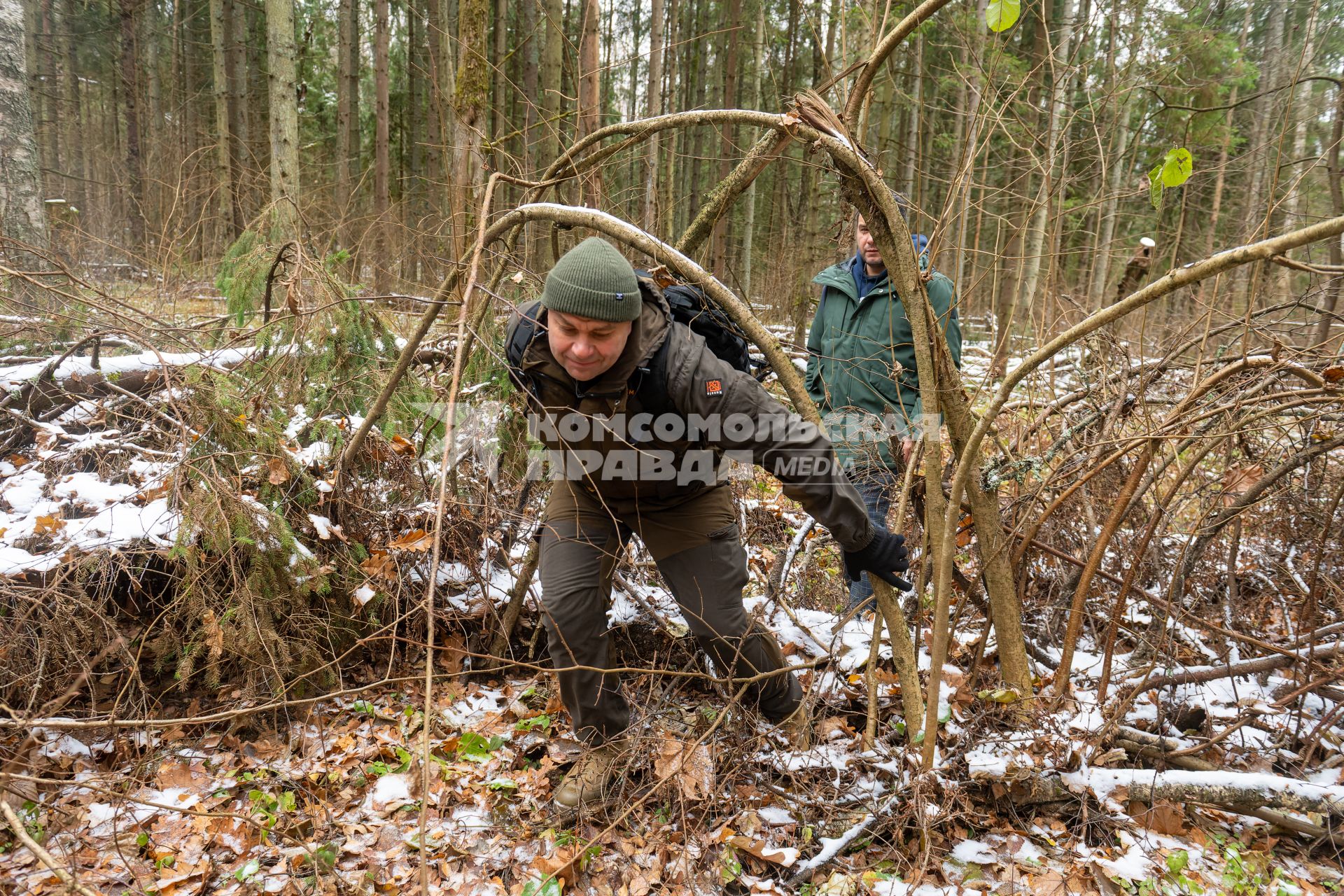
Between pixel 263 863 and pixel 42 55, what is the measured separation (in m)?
23.5

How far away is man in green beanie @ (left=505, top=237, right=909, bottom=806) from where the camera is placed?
236cm

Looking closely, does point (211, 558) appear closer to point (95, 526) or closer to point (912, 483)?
point (95, 526)

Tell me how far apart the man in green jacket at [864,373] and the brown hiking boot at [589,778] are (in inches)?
49.2

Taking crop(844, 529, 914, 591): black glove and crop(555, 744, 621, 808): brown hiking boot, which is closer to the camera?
crop(844, 529, 914, 591): black glove

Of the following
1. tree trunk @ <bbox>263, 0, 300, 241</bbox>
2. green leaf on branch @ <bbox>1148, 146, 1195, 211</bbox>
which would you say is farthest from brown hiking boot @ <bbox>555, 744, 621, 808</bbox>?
tree trunk @ <bbox>263, 0, 300, 241</bbox>

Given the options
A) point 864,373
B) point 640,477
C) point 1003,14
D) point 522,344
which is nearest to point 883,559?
point 640,477

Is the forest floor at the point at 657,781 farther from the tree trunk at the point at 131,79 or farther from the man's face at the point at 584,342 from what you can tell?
the tree trunk at the point at 131,79

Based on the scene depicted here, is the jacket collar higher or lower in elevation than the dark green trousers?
higher

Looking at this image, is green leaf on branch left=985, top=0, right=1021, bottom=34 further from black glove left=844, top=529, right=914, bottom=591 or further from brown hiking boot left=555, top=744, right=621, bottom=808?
brown hiking boot left=555, top=744, right=621, bottom=808

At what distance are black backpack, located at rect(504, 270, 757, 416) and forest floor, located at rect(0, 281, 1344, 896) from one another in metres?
0.81

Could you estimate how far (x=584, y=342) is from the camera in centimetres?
238

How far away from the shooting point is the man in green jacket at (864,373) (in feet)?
10.7

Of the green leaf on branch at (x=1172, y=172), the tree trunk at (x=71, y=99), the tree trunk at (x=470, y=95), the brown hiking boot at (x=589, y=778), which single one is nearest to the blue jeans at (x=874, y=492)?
the brown hiking boot at (x=589, y=778)

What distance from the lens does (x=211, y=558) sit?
2.93m
